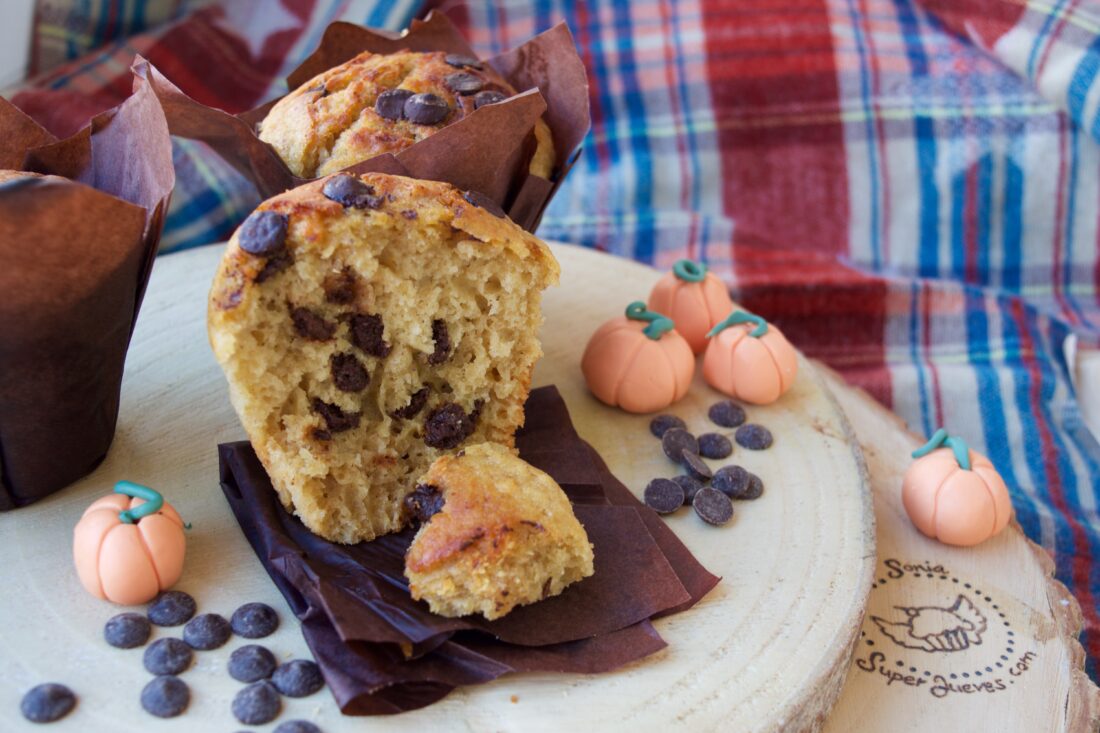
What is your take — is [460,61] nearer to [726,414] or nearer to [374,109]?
[374,109]

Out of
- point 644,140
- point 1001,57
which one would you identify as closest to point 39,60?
point 644,140

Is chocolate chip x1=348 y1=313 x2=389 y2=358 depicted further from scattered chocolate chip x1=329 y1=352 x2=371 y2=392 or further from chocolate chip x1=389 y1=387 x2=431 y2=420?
chocolate chip x1=389 y1=387 x2=431 y2=420

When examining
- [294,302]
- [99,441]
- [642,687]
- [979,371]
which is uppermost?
[294,302]

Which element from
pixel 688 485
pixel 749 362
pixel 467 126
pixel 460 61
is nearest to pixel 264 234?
pixel 467 126

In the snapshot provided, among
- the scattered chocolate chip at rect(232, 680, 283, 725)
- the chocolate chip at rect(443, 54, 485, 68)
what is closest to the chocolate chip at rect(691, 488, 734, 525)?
the scattered chocolate chip at rect(232, 680, 283, 725)

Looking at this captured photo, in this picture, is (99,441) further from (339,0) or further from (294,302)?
(339,0)

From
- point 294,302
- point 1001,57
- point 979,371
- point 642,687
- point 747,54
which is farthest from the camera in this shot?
point 747,54

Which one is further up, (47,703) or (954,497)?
(47,703)
